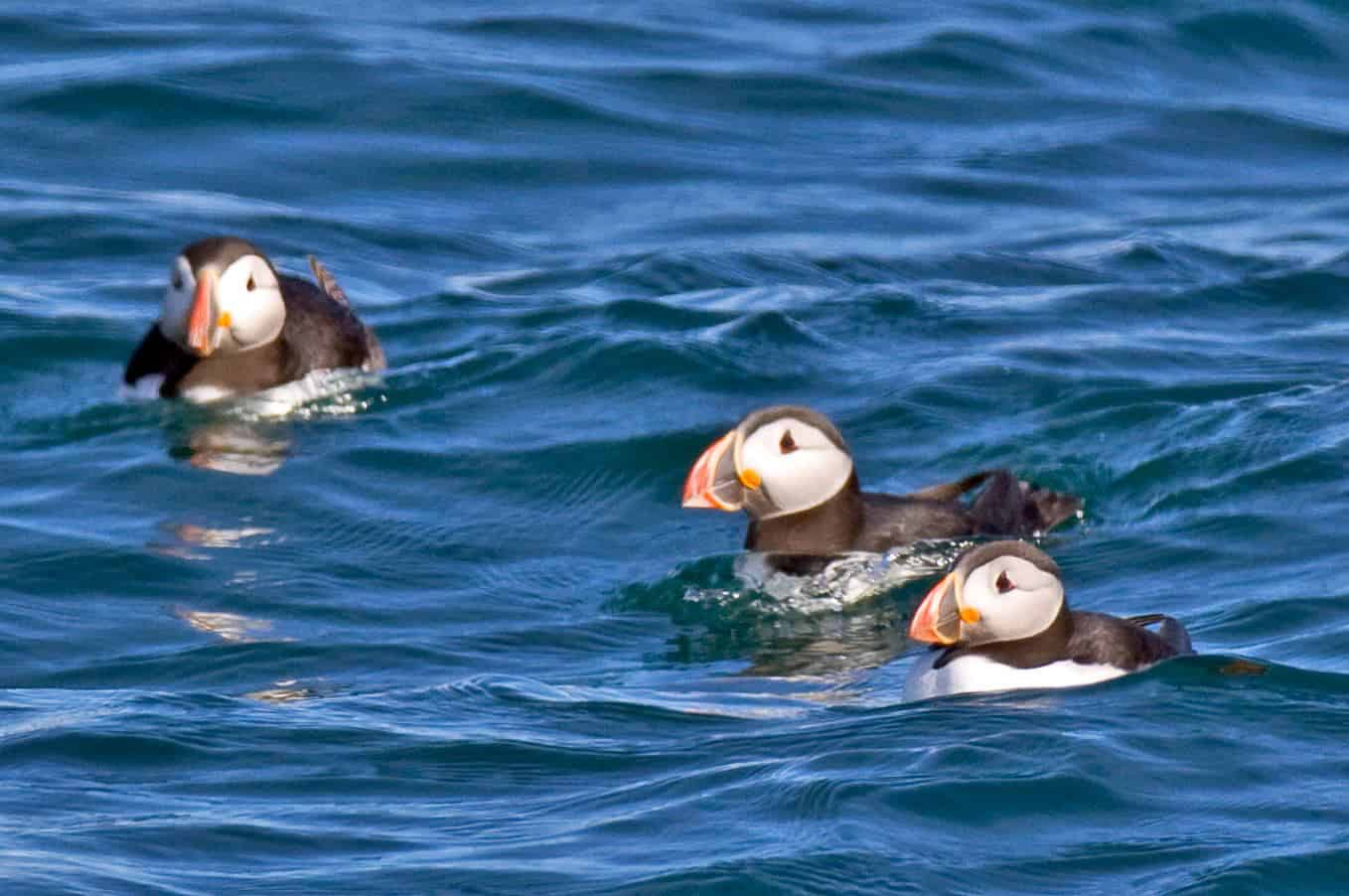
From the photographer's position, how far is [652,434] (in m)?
13.1

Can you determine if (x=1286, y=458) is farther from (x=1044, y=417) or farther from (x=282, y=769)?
(x=282, y=769)

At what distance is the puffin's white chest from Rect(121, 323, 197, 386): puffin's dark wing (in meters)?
5.58

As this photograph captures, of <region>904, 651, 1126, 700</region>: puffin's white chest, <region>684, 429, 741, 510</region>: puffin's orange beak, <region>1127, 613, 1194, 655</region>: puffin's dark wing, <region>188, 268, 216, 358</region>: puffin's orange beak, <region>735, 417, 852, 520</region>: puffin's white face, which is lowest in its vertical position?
<region>904, 651, 1126, 700</region>: puffin's white chest

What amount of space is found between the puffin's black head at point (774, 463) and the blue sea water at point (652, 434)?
0.40 metres

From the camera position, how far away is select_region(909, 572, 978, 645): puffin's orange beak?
8844mm

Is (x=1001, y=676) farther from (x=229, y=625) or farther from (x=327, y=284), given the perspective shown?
(x=327, y=284)

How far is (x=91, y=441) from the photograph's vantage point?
1300cm

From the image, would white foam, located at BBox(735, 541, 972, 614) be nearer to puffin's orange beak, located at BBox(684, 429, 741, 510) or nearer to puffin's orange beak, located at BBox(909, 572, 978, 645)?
puffin's orange beak, located at BBox(684, 429, 741, 510)

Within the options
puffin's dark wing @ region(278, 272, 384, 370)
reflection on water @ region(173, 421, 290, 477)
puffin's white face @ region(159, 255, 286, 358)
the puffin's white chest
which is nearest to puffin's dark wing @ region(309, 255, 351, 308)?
puffin's dark wing @ region(278, 272, 384, 370)

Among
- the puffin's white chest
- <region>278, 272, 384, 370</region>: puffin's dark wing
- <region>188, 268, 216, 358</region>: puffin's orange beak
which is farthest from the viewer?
<region>278, 272, 384, 370</region>: puffin's dark wing

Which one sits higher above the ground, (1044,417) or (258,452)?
(1044,417)

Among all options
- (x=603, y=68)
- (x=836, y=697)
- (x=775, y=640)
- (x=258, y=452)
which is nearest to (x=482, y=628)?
(x=775, y=640)

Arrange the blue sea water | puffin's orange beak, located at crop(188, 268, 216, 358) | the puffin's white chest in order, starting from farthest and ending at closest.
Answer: puffin's orange beak, located at crop(188, 268, 216, 358)
the puffin's white chest
the blue sea water

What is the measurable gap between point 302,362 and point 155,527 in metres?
2.09
